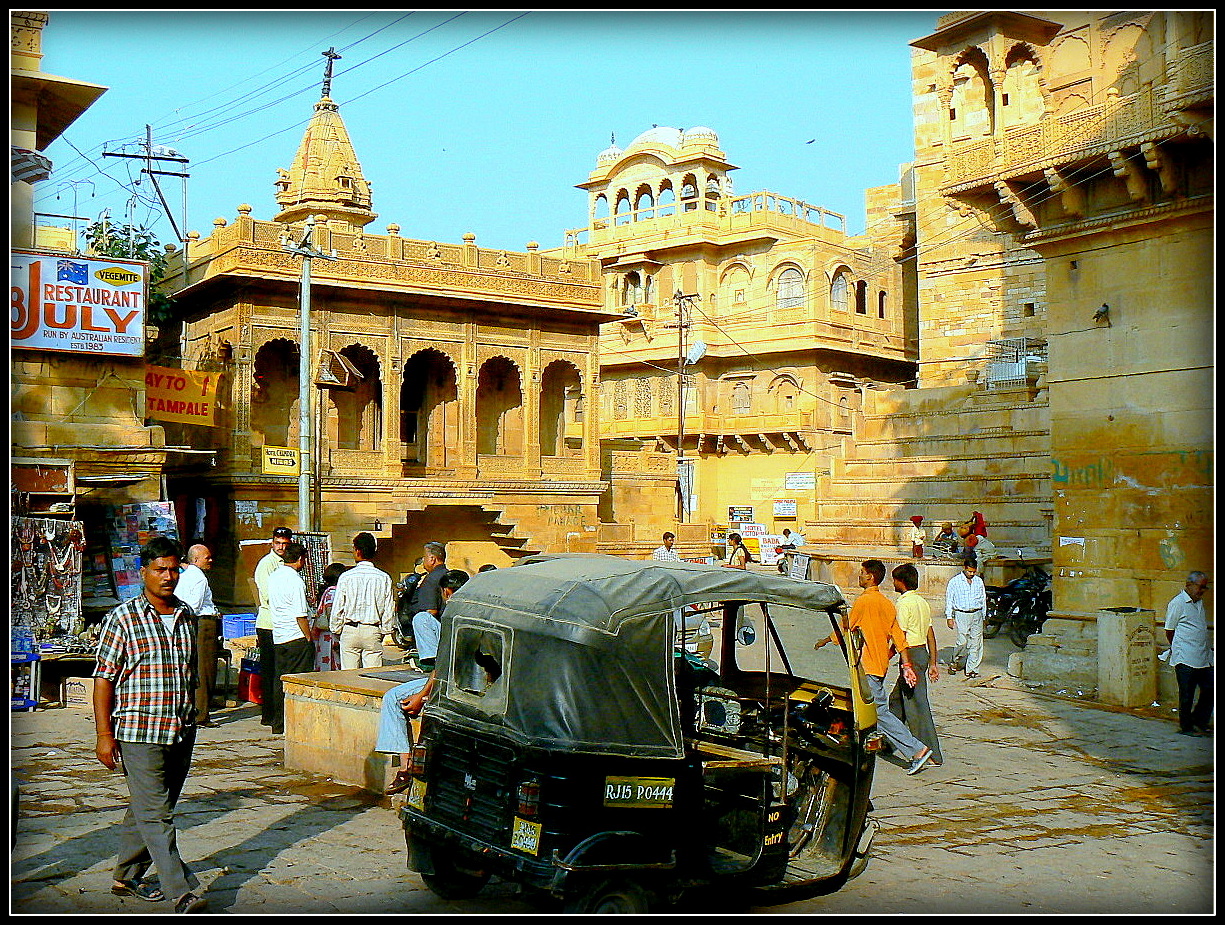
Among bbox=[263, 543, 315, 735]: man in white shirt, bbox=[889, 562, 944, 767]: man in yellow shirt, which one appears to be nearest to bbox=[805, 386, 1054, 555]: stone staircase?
bbox=[889, 562, 944, 767]: man in yellow shirt

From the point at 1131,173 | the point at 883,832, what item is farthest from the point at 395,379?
the point at 883,832

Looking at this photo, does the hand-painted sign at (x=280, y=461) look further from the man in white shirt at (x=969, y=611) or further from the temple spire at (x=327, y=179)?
the temple spire at (x=327, y=179)

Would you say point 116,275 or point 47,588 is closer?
point 47,588

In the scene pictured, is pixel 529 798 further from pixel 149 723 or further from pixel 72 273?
pixel 72 273

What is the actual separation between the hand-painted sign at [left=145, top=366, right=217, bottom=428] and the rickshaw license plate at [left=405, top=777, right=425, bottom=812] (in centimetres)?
1453

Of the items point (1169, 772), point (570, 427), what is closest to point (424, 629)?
point (1169, 772)

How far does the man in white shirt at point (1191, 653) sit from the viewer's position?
10570 millimetres

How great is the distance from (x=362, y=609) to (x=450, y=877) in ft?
14.9

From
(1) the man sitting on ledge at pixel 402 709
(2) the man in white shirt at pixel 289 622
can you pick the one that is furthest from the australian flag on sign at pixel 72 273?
(1) the man sitting on ledge at pixel 402 709

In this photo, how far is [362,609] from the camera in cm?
1007

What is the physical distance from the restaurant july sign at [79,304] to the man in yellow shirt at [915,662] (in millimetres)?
9749

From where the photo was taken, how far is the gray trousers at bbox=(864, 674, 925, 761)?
9.01m

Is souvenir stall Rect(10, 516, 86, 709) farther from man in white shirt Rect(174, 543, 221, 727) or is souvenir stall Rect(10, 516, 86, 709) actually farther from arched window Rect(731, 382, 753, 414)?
arched window Rect(731, 382, 753, 414)

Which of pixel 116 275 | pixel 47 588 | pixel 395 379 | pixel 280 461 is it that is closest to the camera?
pixel 47 588
